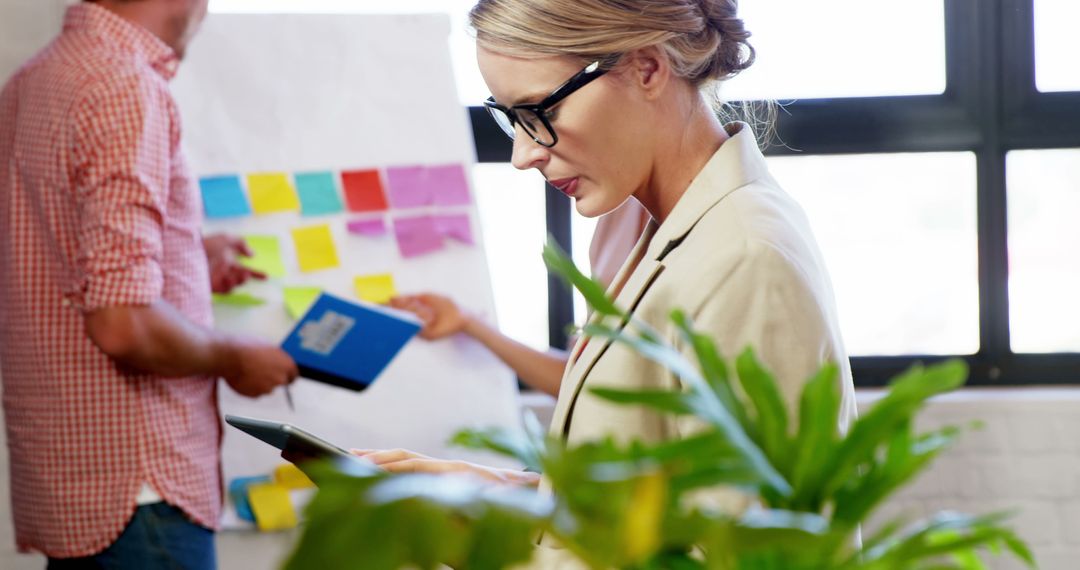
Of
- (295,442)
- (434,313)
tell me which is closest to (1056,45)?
(434,313)

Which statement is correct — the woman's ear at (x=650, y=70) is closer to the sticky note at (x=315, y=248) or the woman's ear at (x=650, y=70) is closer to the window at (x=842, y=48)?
the sticky note at (x=315, y=248)

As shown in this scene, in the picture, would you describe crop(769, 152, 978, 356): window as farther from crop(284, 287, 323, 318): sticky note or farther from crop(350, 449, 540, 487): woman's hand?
crop(350, 449, 540, 487): woman's hand

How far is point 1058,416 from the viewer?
2730 millimetres

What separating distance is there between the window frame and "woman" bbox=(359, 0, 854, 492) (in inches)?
61.5

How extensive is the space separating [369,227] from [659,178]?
1.28 meters

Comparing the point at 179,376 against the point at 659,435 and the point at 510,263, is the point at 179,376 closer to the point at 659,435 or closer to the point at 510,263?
the point at 659,435

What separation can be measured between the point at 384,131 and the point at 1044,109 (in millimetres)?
1548

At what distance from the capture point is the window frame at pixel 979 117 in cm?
288

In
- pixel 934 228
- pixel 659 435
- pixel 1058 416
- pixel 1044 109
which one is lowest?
pixel 1058 416

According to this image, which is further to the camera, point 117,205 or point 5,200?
point 5,200

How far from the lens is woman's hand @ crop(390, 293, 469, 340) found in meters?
2.43

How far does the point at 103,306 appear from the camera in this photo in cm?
171

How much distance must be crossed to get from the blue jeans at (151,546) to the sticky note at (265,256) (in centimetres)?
70

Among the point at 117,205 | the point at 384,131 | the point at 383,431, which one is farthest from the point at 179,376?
the point at 384,131
